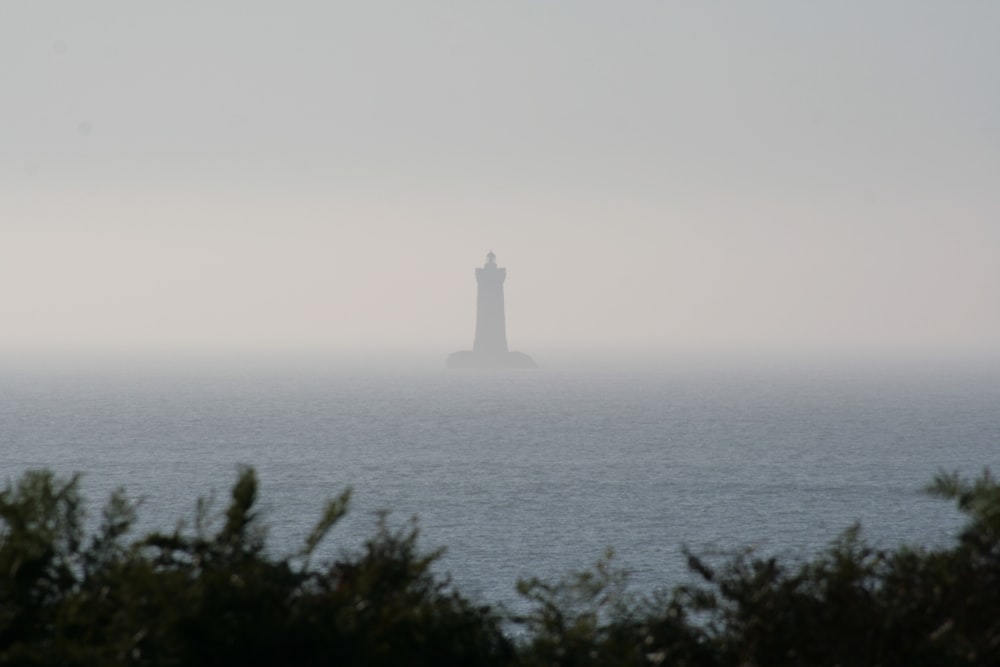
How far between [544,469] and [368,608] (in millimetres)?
95809

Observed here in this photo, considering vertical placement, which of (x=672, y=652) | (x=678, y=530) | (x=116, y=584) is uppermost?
Answer: (x=116, y=584)

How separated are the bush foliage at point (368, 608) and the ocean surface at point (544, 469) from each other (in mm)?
16544

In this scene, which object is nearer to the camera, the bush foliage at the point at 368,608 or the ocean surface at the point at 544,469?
the bush foliage at the point at 368,608

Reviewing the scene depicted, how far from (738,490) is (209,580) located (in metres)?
84.2

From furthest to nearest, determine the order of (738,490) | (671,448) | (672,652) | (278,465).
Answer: (671,448)
(278,465)
(738,490)
(672,652)

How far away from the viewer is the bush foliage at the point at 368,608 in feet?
50.6

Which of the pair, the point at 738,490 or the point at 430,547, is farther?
the point at 738,490

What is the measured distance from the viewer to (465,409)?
190 metres

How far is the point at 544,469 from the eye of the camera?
11181cm

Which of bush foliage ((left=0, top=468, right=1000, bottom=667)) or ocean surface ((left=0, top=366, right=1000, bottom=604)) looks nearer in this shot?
bush foliage ((left=0, top=468, right=1000, bottom=667))

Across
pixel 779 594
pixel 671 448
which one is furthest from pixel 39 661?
pixel 671 448

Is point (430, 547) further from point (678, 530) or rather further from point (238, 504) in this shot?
point (238, 504)

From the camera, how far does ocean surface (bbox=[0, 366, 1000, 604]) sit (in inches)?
2928

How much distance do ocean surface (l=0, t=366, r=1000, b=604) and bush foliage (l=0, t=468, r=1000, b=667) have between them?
1654 centimetres
